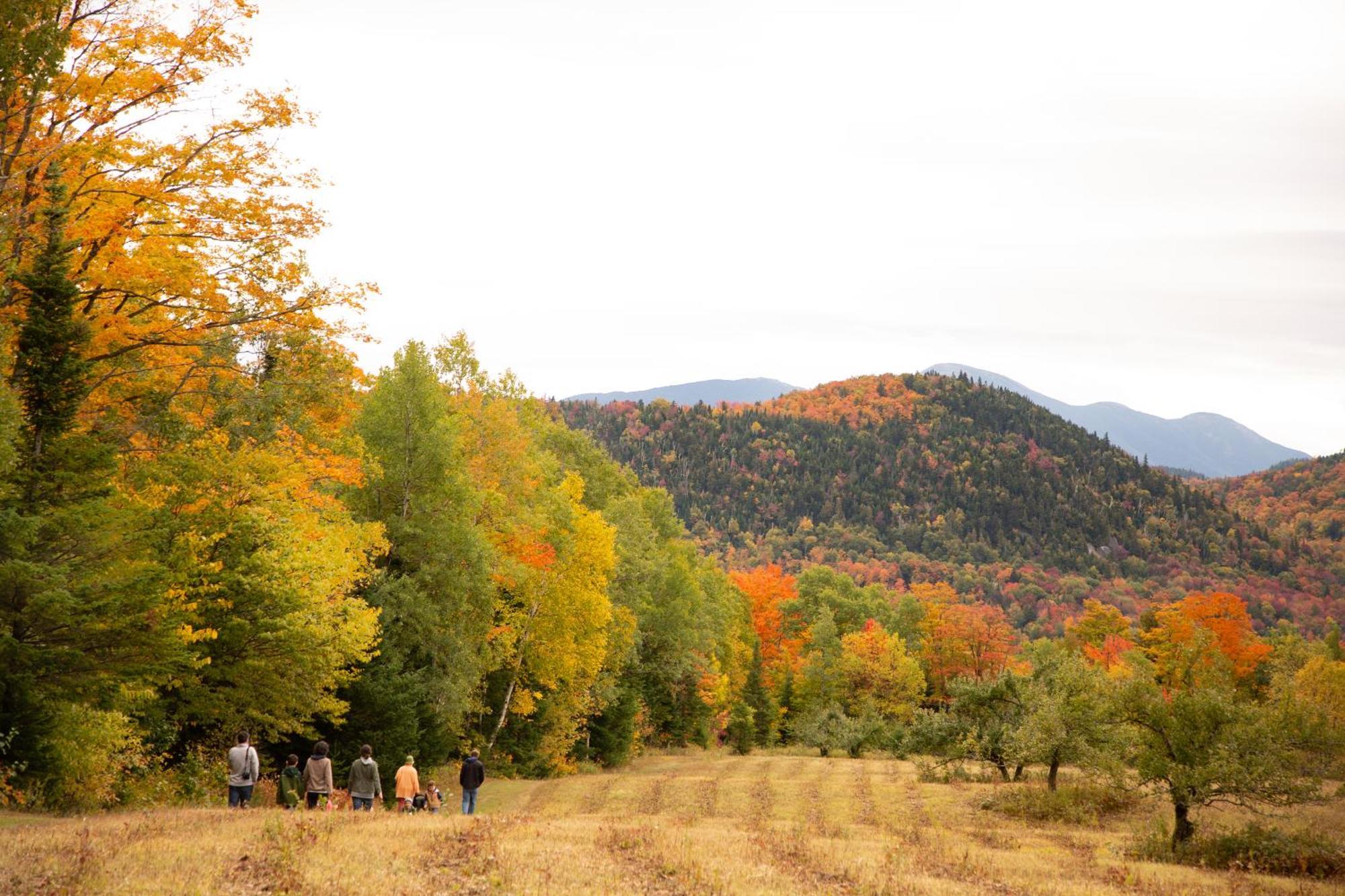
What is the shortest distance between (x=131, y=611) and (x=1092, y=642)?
120 metres

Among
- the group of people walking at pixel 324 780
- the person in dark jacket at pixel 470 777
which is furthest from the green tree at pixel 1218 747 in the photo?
the group of people walking at pixel 324 780

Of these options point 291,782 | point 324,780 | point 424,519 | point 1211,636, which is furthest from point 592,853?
point 1211,636

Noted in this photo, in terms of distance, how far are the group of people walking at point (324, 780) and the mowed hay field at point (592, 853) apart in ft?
5.28

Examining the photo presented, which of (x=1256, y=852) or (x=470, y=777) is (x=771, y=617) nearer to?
(x=1256, y=852)

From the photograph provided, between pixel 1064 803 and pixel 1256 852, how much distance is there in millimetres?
11154

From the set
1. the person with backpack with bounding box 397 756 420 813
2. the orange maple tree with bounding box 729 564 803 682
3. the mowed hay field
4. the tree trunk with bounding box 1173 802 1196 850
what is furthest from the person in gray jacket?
the orange maple tree with bounding box 729 564 803 682

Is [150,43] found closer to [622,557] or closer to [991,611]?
[622,557]

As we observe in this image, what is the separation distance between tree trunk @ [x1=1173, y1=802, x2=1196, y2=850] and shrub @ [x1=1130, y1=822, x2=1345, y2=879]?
0.19 meters

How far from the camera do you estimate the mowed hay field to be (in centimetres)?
1438

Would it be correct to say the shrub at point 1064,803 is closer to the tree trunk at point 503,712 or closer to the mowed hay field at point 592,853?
the mowed hay field at point 592,853

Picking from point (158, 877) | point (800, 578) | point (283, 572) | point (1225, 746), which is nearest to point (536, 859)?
point (158, 877)

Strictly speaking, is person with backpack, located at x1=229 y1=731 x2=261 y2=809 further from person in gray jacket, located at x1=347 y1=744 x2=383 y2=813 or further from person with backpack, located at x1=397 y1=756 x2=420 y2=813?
person with backpack, located at x1=397 y1=756 x2=420 y2=813

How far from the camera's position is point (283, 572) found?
25219 millimetres

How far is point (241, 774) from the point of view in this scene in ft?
75.8
